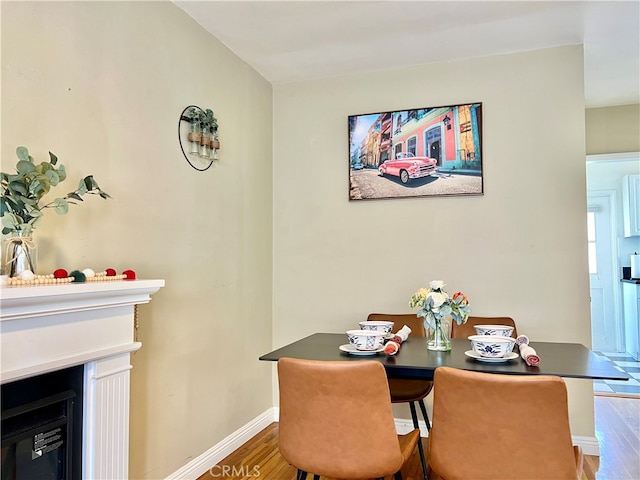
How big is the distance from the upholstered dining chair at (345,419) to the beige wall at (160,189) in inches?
36.8

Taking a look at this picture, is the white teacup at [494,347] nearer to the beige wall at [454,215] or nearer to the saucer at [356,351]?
the saucer at [356,351]

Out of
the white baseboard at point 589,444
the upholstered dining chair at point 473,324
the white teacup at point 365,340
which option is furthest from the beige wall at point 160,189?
the white baseboard at point 589,444

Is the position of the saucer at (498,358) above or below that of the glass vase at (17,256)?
below

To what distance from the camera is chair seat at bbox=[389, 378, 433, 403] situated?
2537 mm

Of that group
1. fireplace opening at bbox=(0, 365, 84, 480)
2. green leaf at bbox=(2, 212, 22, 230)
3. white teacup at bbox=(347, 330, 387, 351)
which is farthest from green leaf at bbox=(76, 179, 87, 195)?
white teacup at bbox=(347, 330, 387, 351)

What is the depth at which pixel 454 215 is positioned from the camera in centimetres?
324

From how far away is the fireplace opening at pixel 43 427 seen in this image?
4.87 ft

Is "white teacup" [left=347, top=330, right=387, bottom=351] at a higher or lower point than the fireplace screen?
higher

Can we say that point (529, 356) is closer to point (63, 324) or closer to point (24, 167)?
point (63, 324)

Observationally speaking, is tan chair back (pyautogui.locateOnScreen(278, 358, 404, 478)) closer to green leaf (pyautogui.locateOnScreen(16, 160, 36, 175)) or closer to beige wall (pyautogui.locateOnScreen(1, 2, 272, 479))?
beige wall (pyautogui.locateOnScreen(1, 2, 272, 479))

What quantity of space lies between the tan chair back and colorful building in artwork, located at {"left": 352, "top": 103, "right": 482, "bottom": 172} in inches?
80.0

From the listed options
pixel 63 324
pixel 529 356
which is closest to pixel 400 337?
pixel 529 356

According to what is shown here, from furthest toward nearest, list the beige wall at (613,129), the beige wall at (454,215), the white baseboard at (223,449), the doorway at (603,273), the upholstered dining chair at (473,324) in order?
the doorway at (603,273), the beige wall at (613,129), the beige wall at (454,215), the upholstered dining chair at (473,324), the white baseboard at (223,449)

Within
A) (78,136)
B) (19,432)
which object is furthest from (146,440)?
(78,136)
